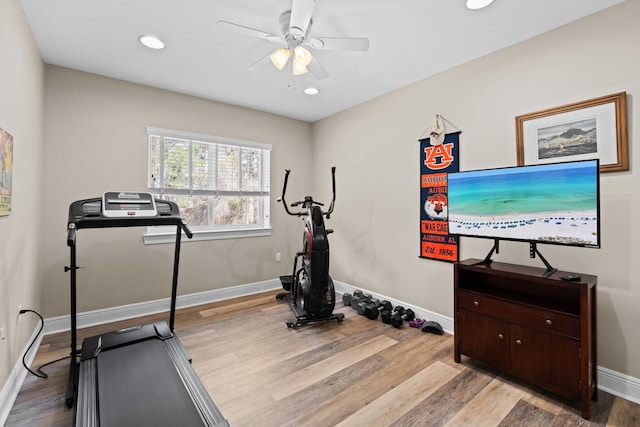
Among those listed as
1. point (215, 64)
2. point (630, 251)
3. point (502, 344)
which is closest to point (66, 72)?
point (215, 64)

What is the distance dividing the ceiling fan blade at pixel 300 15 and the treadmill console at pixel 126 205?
172 centimetres

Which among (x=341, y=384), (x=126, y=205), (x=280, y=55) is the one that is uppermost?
(x=280, y=55)

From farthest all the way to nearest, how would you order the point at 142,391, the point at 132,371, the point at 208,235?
1. the point at 208,235
2. the point at 132,371
3. the point at 142,391

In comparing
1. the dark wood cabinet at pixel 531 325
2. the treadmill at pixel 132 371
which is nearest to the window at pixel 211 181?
the treadmill at pixel 132 371

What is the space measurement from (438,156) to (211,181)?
278 cm

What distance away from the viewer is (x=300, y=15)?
5.96 feet

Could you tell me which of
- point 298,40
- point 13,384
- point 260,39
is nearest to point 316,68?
point 298,40

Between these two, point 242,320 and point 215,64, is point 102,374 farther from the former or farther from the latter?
point 215,64

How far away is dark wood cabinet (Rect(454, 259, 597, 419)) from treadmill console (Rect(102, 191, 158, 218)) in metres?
2.54

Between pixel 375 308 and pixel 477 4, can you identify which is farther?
pixel 375 308

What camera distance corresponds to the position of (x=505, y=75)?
256 centimetres

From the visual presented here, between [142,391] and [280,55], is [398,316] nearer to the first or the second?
[142,391]

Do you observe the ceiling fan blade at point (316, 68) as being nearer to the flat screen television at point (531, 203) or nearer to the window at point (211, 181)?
the flat screen television at point (531, 203)

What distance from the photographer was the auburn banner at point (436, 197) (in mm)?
2951
